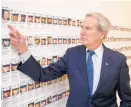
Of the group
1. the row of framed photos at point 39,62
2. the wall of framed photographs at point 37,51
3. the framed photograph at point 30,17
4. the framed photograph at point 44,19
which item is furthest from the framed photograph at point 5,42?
the framed photograph at point 44,19

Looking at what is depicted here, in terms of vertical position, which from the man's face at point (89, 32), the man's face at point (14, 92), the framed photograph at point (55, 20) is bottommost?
the man's face at point (14, 92)

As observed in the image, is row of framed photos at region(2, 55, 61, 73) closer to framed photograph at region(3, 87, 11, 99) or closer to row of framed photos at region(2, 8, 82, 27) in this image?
framed photograph at region(3, 87, 11, 99)

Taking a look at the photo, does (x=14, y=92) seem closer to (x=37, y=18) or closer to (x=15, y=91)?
(x=15, y=91)

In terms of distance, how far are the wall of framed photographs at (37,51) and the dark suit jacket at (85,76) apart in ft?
0.31

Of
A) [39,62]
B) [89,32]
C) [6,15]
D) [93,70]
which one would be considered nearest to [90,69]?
[93,70]

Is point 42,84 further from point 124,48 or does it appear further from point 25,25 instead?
point 124,48

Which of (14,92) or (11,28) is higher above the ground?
(11,28)

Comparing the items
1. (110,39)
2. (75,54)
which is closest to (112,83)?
(75,54)

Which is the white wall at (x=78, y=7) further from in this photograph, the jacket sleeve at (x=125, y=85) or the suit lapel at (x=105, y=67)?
the jacket sleeve at (x=125, y=85)

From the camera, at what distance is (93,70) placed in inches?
75.5

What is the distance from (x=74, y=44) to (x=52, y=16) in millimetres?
413

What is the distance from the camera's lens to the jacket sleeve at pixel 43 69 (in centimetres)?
166

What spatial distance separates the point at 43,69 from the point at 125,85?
63cm

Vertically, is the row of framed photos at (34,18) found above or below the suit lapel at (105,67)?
above
